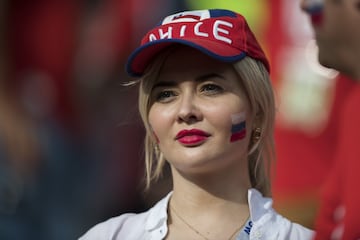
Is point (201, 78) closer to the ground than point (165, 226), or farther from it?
farther from it

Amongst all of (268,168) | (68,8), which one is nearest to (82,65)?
(68,8)

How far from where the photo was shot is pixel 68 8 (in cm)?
426

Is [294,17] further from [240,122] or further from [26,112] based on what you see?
[240,122]

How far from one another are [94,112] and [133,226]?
2.02 meters

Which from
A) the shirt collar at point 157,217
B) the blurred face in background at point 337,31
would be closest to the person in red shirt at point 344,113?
the blurred face in background at point 337,31

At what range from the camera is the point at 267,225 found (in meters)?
2.08

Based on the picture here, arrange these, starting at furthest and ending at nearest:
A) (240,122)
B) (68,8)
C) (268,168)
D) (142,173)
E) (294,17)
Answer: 1. (68,8)
2. (142,173)
3. (294,17)
4. (268,168)
5. (240,122)

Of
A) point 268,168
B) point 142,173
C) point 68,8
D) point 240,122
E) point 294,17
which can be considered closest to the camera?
point 240,122

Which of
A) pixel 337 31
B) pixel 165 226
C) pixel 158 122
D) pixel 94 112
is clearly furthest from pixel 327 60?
pixel 94 112

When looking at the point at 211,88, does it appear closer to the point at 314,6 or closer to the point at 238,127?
the point at 238,127

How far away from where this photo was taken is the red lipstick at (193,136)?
1.99 metres

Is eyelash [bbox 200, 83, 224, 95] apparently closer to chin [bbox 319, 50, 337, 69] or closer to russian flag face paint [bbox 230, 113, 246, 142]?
russian flag face paint [bbox 230, 113, 246, 142]

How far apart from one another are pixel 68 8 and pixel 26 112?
616 mm

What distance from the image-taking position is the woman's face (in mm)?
1999
